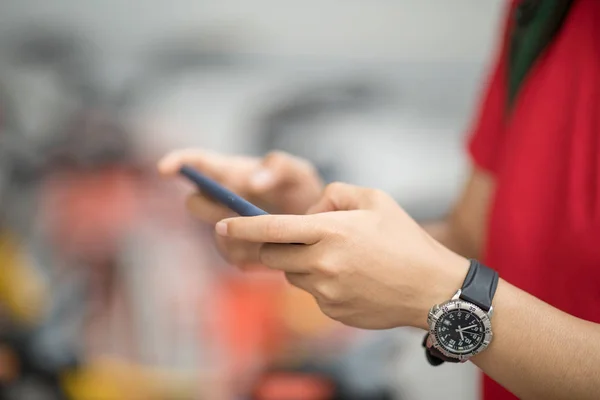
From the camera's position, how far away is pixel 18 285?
102 cm

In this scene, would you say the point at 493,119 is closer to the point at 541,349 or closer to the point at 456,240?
the point at 456,240

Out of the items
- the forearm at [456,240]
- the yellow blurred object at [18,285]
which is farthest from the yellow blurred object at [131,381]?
the forearm at [456,240]

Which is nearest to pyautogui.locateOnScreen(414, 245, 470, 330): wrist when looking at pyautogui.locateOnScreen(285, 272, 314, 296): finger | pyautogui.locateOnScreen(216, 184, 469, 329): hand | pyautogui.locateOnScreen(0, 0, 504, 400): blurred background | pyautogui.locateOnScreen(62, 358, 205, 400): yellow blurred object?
pyautogui.locateOnScreen(216, 184, 469, 329): hand

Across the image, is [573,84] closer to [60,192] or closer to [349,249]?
[349,249]

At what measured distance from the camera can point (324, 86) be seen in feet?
3.27

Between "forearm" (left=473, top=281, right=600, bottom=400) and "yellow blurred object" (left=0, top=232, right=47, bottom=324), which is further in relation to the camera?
"yellow blurred object" (left=0, top=232, right=47, bottom=324)

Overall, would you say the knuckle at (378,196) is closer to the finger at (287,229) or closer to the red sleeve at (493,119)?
the finger at (287,229)

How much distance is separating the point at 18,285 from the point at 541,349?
952 millimetres

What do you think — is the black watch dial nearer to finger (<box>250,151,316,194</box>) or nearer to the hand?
the hand

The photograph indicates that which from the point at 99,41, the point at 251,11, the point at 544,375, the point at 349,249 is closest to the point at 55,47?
the point at 99,41

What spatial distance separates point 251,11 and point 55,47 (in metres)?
0.37

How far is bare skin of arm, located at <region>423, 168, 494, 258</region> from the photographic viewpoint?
0.72 m

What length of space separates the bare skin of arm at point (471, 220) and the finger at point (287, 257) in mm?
351

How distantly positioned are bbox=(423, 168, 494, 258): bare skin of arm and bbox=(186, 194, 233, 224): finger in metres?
0.32
